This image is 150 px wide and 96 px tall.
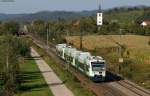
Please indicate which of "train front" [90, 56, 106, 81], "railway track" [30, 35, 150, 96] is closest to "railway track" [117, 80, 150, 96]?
"railway track" [30, 35, 150, 96]

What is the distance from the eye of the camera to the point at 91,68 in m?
59.3

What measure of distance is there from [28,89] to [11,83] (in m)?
6.66

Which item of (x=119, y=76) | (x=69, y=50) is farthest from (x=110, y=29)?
(x=119, y=76)

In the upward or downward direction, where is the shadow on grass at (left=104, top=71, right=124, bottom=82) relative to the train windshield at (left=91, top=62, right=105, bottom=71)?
downward

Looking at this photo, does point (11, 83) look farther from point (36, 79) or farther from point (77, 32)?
point (77, 32)

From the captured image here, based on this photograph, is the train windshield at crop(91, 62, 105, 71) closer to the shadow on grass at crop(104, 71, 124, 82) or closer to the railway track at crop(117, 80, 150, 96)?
the railway track at crop(117, 80, 150, 96)

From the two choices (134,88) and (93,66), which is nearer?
(134,88)

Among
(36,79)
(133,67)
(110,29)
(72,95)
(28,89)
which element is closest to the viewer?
(72,95)

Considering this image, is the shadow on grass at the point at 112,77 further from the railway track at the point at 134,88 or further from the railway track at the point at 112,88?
the railway track at the point at 134,88

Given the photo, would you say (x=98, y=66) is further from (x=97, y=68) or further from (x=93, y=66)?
(x=93, y=66)

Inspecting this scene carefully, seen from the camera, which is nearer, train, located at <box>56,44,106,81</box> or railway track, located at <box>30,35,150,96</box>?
railway track, located at <box>30,35,150,96</box>

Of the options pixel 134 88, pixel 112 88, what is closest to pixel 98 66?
pixel 112 88

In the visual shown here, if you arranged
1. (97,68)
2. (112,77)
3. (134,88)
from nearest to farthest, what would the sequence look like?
(134,88), (97,68), (112,77)

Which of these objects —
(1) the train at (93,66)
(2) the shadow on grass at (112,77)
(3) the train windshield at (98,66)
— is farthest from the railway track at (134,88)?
(3) the train windshield at (98,66)
